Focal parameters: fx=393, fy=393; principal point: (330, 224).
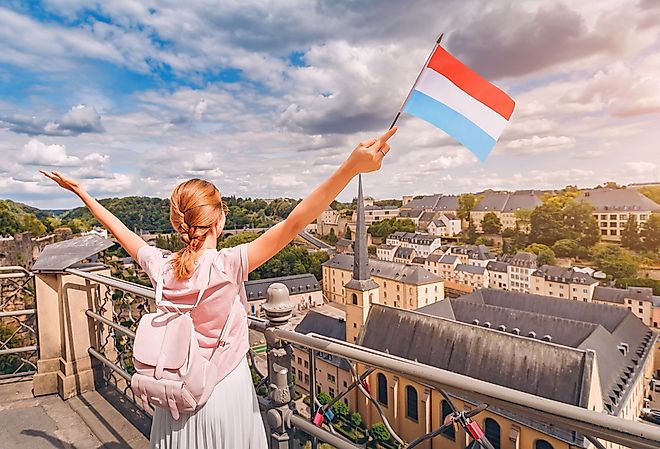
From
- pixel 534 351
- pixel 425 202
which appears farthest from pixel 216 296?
pixel 425 202

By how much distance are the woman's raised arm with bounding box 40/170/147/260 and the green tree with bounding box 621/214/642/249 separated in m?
83.1

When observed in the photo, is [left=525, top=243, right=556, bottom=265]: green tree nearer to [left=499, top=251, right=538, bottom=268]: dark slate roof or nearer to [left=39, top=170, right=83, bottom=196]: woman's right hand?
[left=499, top=251, right=538, bottom=268]: dark slate roof

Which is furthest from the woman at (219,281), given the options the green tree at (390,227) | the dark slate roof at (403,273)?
the green tree at (390,227)

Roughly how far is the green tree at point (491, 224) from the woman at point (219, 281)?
92.1m

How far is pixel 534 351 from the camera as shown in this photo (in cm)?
2116

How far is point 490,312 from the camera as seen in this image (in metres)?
34.9

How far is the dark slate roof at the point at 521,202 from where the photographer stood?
9069cm

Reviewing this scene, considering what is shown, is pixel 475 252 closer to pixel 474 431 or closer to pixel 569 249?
pixel 569 249

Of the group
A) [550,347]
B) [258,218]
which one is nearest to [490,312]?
[550,347]

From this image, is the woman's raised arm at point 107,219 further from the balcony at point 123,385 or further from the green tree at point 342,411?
the green tree at point 342,411

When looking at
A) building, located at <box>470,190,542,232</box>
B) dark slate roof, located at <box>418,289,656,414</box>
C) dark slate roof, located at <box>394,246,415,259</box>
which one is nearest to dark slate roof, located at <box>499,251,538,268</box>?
dark slate roof, located at <box>418,289,656,414</box>

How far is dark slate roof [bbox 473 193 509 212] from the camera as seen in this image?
9312 centimetres

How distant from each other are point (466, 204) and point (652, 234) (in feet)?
124

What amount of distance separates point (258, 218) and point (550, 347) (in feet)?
300
